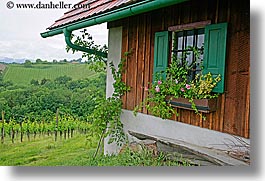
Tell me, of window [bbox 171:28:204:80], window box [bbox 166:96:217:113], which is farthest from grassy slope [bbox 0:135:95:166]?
window [bbox 171:28:204:80]

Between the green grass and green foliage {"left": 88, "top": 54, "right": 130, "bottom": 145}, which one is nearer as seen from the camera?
the green grass

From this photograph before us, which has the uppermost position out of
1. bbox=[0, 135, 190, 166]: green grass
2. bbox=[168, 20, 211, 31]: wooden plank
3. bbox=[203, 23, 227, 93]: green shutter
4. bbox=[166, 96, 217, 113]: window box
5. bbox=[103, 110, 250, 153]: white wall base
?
bbox=[168, 20, 211, 31]: wooden plank

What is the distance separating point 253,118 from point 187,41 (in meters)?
0.69

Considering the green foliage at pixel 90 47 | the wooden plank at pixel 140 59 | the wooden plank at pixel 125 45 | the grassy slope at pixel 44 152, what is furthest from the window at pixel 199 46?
the grassy slope at pixel 44 152

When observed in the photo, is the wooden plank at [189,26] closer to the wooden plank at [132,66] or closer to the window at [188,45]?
the window at [188,45]

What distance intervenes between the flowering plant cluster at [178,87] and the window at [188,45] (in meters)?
0.01

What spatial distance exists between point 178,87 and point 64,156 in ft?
3.03

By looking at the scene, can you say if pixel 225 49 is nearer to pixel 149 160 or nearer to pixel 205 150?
pixel 205 150

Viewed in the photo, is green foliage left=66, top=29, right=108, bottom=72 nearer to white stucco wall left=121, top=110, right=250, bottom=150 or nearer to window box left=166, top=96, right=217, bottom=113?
white stucco wall left=121, top=110, right=250, bottom=150

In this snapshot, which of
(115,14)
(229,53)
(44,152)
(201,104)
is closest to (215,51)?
(229,53)

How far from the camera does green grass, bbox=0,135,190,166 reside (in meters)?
2.68

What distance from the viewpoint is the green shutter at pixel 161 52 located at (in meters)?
2.86

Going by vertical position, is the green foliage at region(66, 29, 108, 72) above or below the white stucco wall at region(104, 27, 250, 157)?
above

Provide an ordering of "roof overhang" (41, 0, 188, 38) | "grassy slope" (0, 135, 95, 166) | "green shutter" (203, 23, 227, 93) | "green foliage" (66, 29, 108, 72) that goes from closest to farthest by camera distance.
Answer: "roof overhang" (41, 0, 188, 38) → "green shutter" (203, 23, 227, 93) → "grassy slope" (0, 135, 95, 166) → "green foliage" (66, 29, 108, 72)
